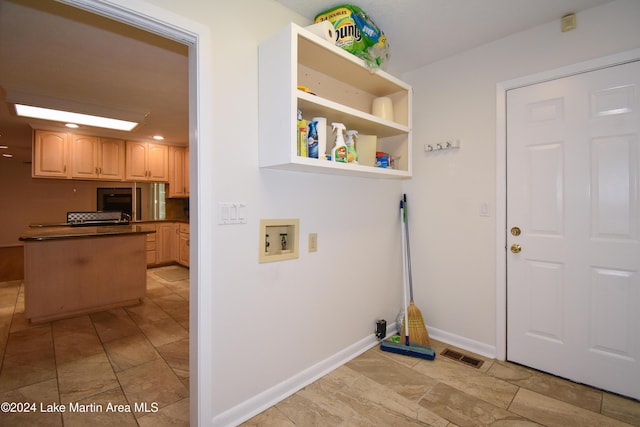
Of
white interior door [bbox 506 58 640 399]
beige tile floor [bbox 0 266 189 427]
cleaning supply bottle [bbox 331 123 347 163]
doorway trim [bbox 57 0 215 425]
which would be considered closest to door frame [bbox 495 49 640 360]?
white interior door [bbox 506 58 640 399]

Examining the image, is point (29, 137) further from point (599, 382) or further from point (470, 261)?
point (599, 382)

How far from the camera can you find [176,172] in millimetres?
5883

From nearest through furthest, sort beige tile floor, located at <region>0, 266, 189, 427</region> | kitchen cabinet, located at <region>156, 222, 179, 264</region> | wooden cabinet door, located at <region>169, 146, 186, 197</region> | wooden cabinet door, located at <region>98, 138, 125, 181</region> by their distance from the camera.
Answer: beige tile floor, located at <region>0, 266, 189, 427</region>, wooden cabinet door, located at <region>98, 138, 125, 181</region>, kitchen cabinet, located at <region>156, 222, 179, 264</region>, wooden cabinet door, located at <region>169, 146, 186, 197</region>

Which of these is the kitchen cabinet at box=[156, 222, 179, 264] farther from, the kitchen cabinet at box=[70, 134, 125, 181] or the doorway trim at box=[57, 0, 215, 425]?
the doorway trim at box=[57, 0, 215, 425]

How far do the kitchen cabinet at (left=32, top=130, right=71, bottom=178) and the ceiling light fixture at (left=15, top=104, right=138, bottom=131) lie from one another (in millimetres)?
1232

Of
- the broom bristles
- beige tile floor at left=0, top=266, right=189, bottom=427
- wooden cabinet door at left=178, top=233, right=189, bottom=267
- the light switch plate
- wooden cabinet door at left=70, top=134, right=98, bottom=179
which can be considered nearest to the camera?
the light switch plate

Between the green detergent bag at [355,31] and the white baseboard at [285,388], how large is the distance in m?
2.06

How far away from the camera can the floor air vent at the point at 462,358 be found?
2258 millimetres

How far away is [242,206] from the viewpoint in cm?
165

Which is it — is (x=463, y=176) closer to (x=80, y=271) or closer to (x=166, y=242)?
(x=80, y=271)

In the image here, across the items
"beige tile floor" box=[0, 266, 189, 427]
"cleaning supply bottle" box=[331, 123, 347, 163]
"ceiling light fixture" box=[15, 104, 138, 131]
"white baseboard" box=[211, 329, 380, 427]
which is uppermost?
"ceiling light fixture" box=[15, 104, 138, 131]

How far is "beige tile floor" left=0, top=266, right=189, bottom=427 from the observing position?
1.78 meters

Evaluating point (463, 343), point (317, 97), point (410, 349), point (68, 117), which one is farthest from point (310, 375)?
point (68, 117)

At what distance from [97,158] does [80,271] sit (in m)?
2.39
